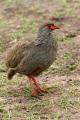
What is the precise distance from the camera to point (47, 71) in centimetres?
942

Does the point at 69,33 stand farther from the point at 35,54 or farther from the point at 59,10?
the point at 35,54

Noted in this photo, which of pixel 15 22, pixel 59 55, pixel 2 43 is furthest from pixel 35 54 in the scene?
pixel 15 22

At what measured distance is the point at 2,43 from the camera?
435 inches

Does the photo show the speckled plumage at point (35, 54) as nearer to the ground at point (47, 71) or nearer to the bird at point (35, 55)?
the bird at point (35, 55)

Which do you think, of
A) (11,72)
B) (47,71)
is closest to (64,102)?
(11,72)

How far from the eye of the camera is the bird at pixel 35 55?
820 cm

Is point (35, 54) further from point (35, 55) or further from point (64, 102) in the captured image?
point (64, 102)

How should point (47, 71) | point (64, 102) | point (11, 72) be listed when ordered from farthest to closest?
point (47, 71)
point (11, 72)
point (64, 102)

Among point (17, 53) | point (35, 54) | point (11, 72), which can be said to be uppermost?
point (35, 54)

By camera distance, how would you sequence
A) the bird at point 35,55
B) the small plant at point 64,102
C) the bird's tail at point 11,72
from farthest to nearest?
the bird's tail at point 11,72 → the bird at point 35,55 → the small plant at point 64,102

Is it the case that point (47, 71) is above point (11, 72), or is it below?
below

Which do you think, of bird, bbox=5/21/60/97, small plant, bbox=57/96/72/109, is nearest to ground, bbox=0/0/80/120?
small plant, bbox=57/96/72/109

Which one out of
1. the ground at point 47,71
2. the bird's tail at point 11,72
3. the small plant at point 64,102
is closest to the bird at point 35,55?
the bird's tail at point 11,72

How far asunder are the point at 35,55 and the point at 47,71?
50.4 inches
